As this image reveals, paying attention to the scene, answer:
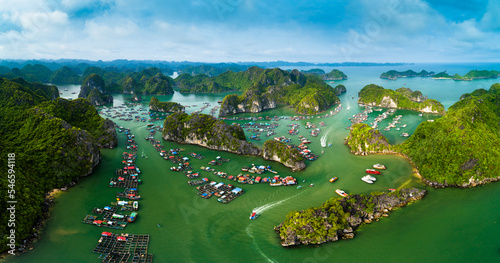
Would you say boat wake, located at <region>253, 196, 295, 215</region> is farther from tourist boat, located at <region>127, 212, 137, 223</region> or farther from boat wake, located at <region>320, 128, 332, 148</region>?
boat wake, located at <region>320, 128, 332, 148</region>

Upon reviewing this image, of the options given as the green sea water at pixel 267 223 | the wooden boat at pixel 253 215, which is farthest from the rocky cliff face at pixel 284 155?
the wooden boat at pixel 253 215

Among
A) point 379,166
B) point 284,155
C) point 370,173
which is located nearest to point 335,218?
point 370,173

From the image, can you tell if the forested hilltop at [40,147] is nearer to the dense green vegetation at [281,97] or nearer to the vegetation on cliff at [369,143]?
the dense green vegetation at [281,97]


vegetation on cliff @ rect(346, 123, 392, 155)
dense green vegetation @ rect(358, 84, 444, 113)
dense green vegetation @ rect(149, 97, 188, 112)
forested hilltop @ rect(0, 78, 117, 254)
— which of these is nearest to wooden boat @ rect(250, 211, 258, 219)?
forested hilltop @ rect(0, 78, 117, 254)

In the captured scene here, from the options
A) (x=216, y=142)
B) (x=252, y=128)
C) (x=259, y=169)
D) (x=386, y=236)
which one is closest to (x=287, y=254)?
(x=386, y=236)

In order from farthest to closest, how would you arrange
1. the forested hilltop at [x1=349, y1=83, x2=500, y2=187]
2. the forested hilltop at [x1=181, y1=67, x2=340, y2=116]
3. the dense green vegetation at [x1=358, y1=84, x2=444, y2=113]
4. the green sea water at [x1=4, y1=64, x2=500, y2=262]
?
the forested hilltop at [x1=181, y1=67, x2=340, y2=116] < the dense green vegetation at [x1=358, y1=84, x2=444, y2=113] < the forested hilltop at [x1=349, y1=83, x2=500, y2=187] < the green sea water at [x1=4, y1=64, x2=500, y2=262]

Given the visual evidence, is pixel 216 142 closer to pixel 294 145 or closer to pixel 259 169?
pixel 259 169

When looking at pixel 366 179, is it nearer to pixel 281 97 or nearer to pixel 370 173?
pixel 370 173
